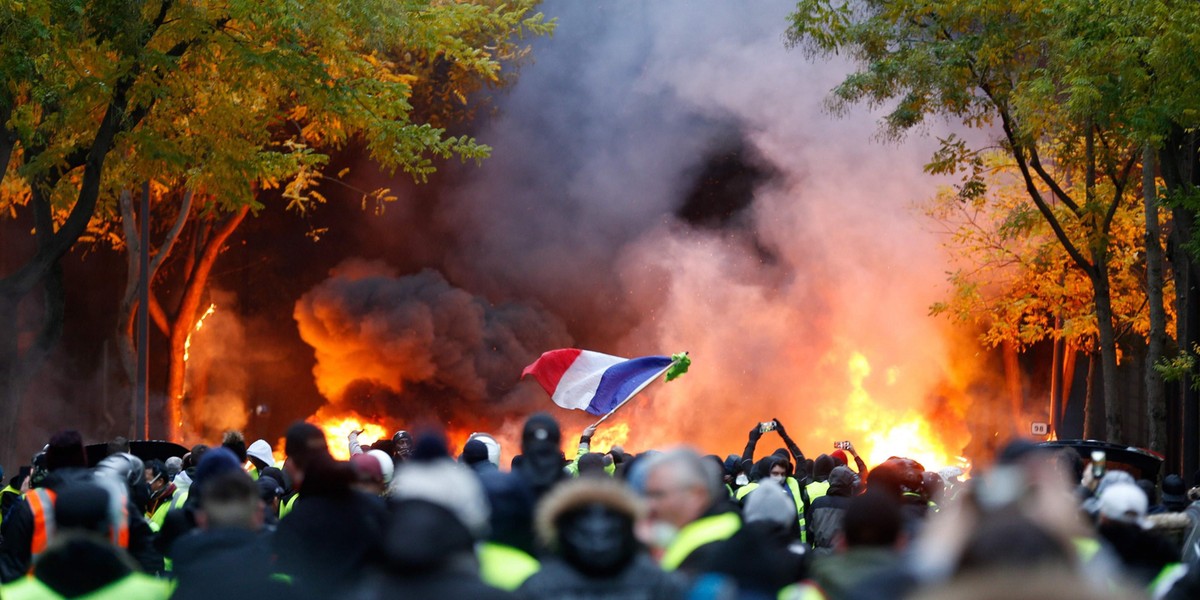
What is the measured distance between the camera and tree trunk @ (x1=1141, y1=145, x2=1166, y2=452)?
14844mm

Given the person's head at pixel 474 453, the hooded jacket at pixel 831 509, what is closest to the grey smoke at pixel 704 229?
the hooded jacket at pixel 831 509

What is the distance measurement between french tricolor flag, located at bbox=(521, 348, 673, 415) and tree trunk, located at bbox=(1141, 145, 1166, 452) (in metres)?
6.60

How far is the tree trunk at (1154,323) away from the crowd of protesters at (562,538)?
922 centimetres

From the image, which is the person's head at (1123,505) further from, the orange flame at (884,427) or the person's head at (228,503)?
the orange flame at (884,427)

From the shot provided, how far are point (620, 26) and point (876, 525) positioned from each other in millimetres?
23017

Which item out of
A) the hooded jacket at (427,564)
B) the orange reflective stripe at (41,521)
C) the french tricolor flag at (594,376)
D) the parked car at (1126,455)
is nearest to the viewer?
the hooded jacket at (427,564)

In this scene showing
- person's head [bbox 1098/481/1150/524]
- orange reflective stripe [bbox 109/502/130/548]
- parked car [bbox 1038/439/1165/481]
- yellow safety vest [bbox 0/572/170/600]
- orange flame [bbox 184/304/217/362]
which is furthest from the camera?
orange flame [bbox 184/304/217/362]

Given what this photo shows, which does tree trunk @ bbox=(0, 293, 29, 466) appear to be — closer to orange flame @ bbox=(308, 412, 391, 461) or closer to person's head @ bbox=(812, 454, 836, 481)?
orange flame @ bbox=(308, 412, 391, 461)

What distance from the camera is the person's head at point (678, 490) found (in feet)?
13.9

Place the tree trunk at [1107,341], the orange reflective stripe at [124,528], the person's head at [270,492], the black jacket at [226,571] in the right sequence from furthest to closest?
the tree trunk at [1107,341]
the person's head at [270,492]
the orange reflective stripe at [124,528]
the black jacket at [226,571]

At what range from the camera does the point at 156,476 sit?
9.41 m

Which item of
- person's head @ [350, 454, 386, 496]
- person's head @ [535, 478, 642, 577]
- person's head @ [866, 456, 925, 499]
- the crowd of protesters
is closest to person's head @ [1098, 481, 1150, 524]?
the crowd of protesters

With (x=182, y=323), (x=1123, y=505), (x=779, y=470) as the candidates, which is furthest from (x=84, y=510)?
(x=182, y=323)

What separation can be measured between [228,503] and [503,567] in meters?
0.94
